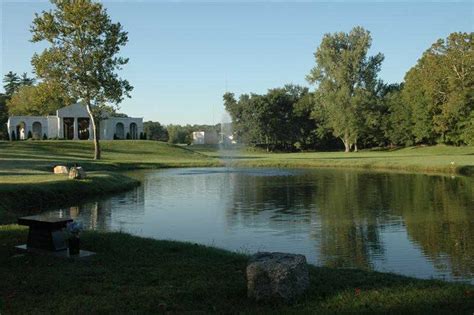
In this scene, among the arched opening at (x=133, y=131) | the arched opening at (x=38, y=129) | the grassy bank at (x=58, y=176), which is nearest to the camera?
the grassy bank at (x=58, y=176)

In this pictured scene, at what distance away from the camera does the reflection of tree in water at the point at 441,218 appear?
468 inches

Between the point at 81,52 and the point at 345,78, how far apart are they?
39530 mm

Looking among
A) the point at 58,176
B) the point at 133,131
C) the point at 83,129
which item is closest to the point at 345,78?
the point at 133,131

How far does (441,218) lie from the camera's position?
690 inches

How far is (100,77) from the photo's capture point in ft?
161

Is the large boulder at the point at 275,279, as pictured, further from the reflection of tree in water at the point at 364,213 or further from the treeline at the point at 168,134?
the treeline at the point at 168,134

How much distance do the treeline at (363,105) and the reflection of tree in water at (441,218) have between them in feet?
127

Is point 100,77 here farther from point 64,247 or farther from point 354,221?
point 64,247

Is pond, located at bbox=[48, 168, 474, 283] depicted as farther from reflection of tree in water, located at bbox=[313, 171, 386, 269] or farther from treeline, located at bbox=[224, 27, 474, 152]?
treeline, located at bbox=[224, 27, 474, 152]

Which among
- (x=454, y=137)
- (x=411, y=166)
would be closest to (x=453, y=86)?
(x=454, y=137)

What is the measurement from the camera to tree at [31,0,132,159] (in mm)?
47250

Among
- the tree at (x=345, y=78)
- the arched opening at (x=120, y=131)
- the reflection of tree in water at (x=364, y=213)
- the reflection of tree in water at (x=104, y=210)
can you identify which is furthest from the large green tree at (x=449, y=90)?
the reflection of tree in water at (x=104, y=210)

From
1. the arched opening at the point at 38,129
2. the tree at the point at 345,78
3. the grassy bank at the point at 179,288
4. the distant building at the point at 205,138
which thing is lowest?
the grassy bank at the point at 179,288

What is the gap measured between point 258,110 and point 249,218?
239 feet
